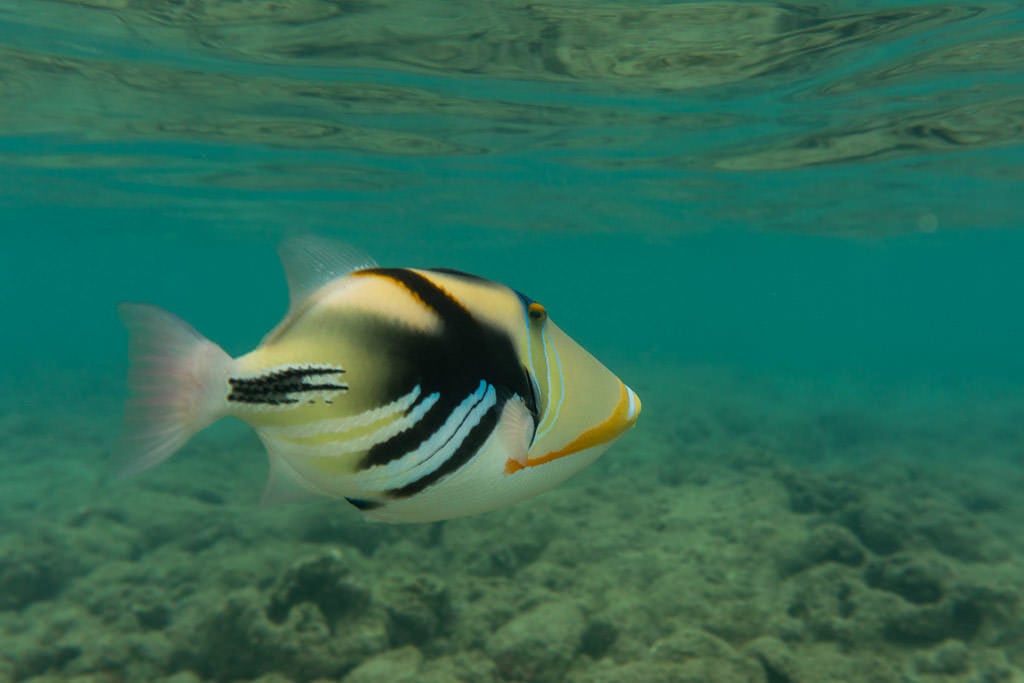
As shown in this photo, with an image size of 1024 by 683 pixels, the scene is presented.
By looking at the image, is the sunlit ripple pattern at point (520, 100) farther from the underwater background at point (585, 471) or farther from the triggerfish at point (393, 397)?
the triggerfish at point (393, 397)

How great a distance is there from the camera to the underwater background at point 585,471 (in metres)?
6.24

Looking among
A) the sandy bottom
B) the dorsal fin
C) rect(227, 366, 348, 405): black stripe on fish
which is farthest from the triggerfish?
the sandy bottom

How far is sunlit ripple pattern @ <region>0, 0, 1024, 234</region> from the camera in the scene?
10.8 meters

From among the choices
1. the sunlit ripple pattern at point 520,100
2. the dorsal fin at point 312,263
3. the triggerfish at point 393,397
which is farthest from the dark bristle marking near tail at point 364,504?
the sunlit ripple pattern at point 520,100

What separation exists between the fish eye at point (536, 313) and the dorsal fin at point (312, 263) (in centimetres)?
32

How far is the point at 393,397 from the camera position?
989 mm

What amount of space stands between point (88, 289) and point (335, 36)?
10977 cm

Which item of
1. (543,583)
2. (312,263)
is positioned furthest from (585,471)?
(312,263)

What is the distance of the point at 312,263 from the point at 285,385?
30 centimetres

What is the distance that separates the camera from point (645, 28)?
11.1 metres

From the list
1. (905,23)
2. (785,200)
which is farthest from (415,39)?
(785,200)

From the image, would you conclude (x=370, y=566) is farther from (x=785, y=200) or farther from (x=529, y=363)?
(x=785, y=200)

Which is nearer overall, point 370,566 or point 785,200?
point 370,566

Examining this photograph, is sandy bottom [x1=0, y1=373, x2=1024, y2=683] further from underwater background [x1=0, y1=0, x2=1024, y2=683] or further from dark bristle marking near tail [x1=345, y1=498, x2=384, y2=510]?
dark bristle marking near tail [x1=345, y1=498, x2=384, y2=510]
